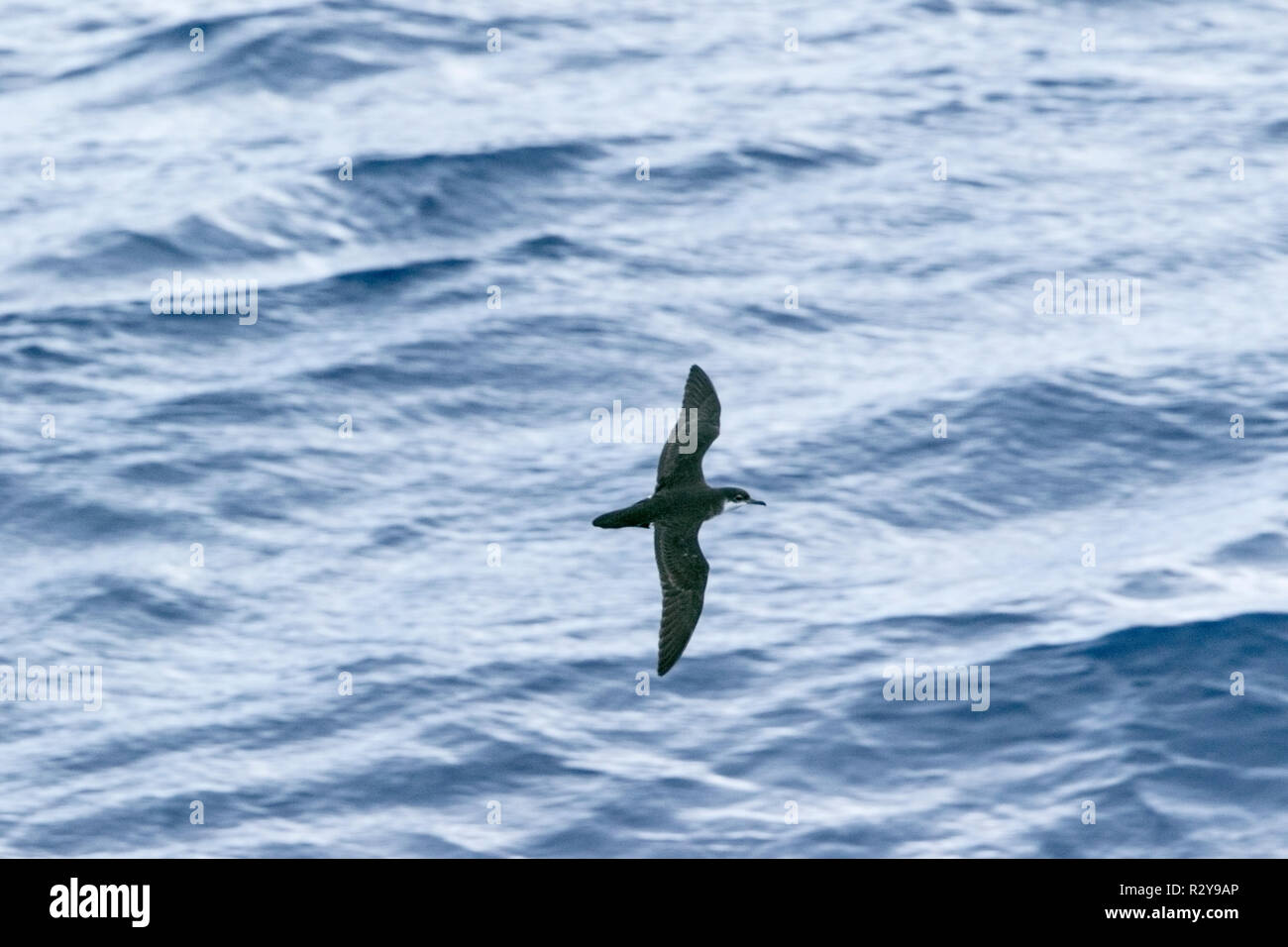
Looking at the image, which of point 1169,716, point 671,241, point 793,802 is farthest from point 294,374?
point 1169,716

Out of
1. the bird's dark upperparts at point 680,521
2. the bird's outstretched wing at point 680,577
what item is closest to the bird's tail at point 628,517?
the bird's dark upperparts at point 680,521

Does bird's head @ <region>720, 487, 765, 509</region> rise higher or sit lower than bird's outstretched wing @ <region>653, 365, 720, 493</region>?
lower

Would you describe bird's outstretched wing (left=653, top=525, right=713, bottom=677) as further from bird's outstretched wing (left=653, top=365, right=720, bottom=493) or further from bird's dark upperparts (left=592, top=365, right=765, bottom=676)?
bird's outstretched wing (left=653, top=365, right=720, bottom=493)

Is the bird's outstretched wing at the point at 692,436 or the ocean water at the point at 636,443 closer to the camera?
the bird's outstretched wing at the point at 692,436

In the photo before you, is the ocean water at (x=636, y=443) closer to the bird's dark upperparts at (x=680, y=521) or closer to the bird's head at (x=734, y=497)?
the bird's dark upperparts at (x=680, y=521)

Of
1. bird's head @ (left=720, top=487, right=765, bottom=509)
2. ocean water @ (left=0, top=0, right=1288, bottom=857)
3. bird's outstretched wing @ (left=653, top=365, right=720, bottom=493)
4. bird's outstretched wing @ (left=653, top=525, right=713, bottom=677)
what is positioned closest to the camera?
bird's outstretched wing @ (left=653, top=525, right=713, bottom=677)

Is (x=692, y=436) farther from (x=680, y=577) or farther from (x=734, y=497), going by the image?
(x=680, y=577)

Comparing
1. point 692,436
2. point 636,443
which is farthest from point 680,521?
point 636,443

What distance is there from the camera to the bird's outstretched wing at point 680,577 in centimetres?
1309

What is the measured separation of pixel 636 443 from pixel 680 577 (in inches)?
206

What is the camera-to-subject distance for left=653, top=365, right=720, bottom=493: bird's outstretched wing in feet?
44.5

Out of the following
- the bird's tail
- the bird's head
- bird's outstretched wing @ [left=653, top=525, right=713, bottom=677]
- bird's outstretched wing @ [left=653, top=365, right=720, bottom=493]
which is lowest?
bird's outstretched wing @ [left=653, top=525, right=713, bottom=677]

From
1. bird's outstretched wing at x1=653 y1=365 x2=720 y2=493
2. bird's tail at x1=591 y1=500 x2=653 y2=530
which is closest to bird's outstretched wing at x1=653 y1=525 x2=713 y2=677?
bird's tail at x1=591 y1=500 x2=653 y2=530

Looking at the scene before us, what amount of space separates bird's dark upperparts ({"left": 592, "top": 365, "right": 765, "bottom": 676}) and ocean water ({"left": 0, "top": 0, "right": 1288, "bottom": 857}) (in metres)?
1.59
